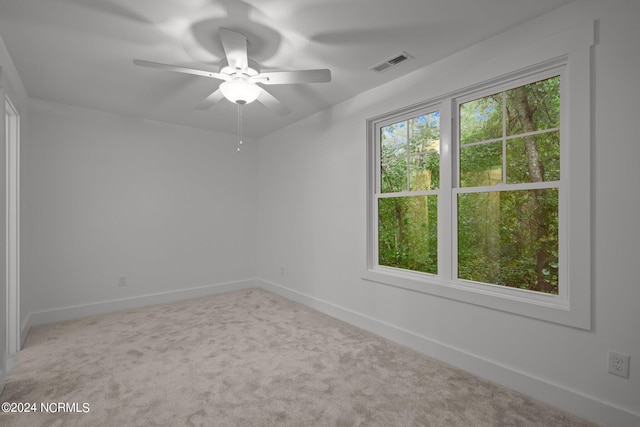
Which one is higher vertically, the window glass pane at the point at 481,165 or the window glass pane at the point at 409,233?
the window glass pane at the point at 481,165

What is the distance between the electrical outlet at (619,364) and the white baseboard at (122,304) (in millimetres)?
4320

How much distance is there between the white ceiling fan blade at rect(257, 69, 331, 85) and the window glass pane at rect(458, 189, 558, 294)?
1481 millimetres

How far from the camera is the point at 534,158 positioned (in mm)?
2256

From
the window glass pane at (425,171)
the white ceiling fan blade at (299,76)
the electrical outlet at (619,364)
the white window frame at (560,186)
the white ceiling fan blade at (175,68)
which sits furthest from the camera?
the window glass pane at (425,171)

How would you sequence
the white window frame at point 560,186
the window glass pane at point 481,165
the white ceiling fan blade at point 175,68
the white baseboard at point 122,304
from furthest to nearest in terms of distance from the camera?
the white baseboard at point 122,304 → the window glass pane at point 481,165 → the white ceiling fan blade at point 175,68 → the white window frame at point 560,186

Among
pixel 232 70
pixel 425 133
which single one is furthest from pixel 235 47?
pixel 425 133

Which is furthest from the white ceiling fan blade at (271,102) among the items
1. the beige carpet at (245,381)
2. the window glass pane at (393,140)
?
the beige carpet at (245,381)

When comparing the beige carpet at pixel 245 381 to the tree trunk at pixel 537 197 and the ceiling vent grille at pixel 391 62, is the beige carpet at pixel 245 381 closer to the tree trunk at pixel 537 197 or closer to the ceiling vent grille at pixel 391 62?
the tree trunk at pixel 537 197

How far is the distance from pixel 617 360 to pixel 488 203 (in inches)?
47.9

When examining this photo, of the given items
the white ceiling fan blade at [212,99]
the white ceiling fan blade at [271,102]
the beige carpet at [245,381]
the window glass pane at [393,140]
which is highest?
the white ceiling fan blade at [212,99]

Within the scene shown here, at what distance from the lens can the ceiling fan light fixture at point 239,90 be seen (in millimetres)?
2215

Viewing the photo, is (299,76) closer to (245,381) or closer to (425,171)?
(425,171)

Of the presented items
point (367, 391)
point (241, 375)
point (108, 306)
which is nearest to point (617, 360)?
point (367, 391)

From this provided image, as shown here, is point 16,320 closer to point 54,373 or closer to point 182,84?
point 54,373
